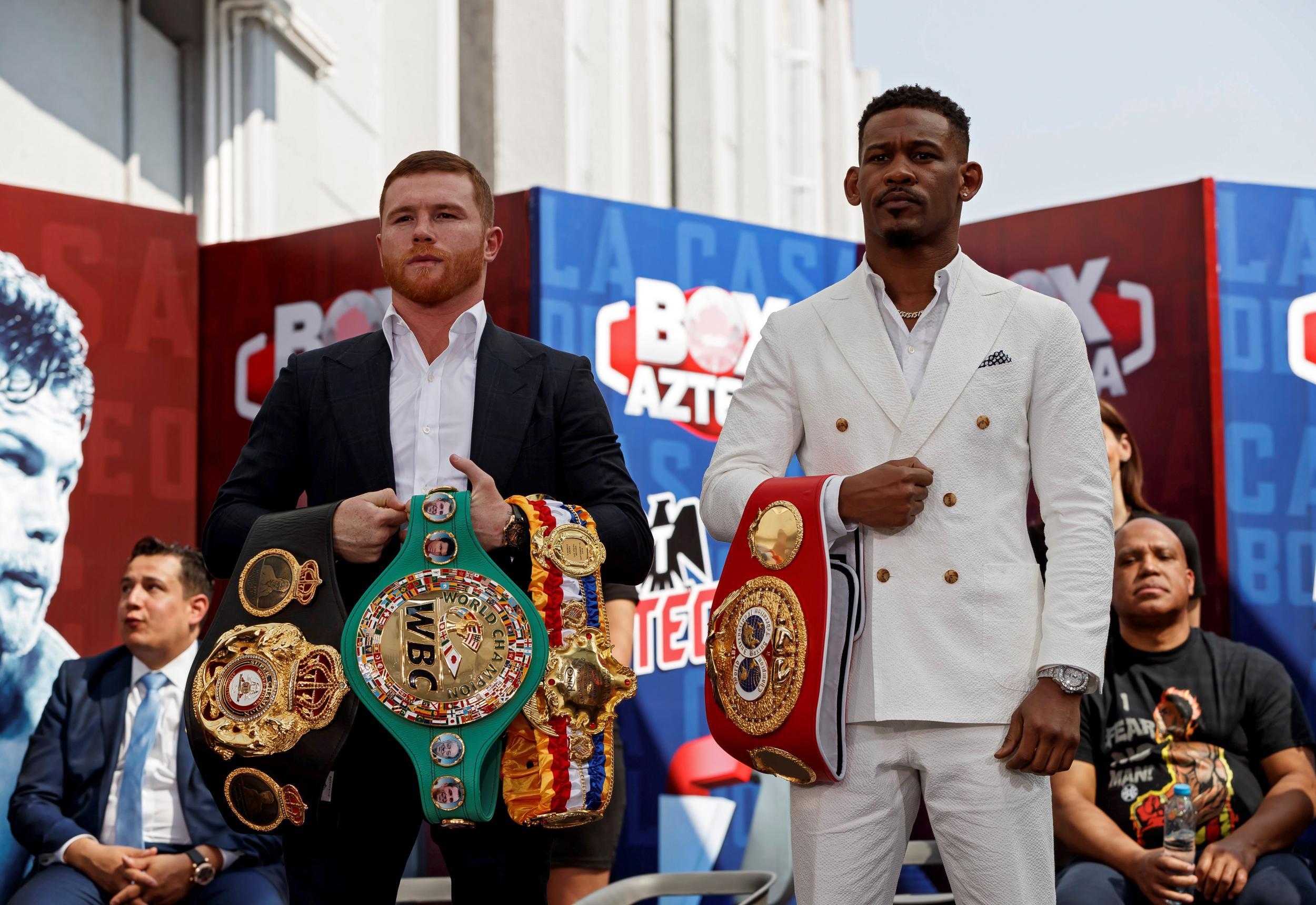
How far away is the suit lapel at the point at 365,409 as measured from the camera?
2.21 metres

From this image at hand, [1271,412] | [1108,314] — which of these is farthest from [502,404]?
[1271,412]

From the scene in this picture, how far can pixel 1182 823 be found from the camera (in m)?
3.62

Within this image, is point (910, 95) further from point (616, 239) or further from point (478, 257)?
point (616, 239)

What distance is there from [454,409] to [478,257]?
9.9 inches

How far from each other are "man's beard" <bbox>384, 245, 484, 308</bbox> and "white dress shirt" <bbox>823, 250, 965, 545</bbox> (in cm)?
67

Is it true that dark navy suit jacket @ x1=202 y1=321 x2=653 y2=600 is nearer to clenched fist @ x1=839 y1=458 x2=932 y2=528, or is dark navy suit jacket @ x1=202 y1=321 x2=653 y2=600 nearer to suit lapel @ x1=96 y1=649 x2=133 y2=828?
clenched fist @ x1=839 y1=458 x2=932 y2=528

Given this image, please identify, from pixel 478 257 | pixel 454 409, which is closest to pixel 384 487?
pixel 454 409

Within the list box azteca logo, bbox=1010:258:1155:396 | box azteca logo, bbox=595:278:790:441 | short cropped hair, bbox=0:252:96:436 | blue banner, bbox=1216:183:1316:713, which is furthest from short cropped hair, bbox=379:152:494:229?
blue banner, bbox=1216:183:1316:713

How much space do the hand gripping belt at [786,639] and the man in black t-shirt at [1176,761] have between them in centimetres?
167

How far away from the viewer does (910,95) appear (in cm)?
232

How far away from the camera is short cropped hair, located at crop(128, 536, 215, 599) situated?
451 centimetres

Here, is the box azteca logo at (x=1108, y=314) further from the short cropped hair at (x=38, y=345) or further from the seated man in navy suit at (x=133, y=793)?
the short cropped hair at (x=38, y=345)

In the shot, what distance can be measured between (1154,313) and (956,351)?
292cm

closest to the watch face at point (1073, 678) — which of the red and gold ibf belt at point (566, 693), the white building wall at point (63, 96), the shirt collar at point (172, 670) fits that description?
the red and gold ibf belt at point (566, 693)
